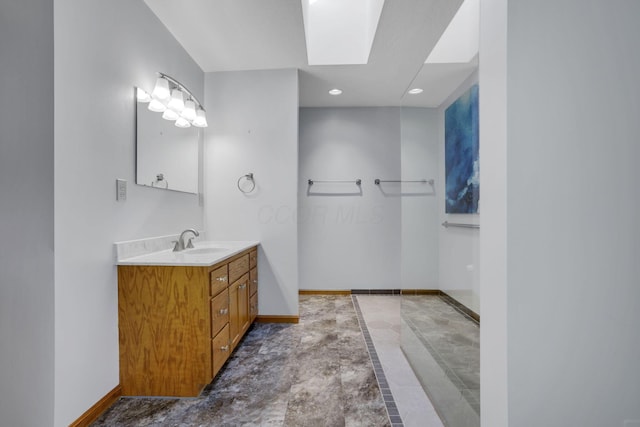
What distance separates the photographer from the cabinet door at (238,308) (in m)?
1.99

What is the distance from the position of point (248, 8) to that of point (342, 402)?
252cm

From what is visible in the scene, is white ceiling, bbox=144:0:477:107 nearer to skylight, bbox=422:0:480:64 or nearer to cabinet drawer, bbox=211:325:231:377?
skylight, bbox=422:0:480:64

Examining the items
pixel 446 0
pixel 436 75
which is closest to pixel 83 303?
pixel 436 75

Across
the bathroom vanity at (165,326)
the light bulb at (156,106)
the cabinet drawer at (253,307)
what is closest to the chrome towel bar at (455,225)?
the bathroom vanity at (165,326)

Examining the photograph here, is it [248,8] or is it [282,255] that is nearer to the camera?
[248,8]

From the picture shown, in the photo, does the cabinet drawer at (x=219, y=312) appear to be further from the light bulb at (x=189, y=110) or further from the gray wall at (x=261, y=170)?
the light bulb at (x=189, y=110)

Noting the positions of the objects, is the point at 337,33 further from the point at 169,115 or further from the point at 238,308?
the point at 238,308

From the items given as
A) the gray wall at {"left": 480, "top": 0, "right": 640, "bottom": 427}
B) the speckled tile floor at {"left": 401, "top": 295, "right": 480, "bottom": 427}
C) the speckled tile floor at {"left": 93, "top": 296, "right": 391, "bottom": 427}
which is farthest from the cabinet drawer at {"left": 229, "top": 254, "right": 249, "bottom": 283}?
the gray wall at {"left": 480, "top": 0, "right": 640, "bottom": 427}


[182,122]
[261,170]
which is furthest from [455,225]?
[182,122]

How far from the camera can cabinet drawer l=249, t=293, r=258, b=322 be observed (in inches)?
97.0

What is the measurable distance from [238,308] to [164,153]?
49.6 inches

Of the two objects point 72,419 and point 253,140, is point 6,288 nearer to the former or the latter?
point 72,419

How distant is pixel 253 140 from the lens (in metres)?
2.73

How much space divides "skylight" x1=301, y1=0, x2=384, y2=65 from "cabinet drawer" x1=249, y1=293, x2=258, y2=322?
2195mm
